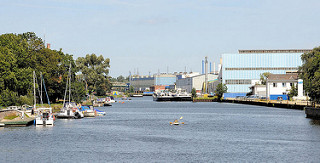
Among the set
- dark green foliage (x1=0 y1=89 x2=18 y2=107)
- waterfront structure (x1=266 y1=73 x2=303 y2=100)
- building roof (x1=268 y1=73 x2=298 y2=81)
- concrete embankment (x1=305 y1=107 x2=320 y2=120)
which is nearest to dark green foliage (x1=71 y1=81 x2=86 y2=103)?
dark green foliage (x1=0 y1=89 x2=18 y2=107)

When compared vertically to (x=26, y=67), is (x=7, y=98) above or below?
below

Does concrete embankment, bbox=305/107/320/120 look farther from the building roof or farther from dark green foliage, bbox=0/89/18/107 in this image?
Answer: the building roof

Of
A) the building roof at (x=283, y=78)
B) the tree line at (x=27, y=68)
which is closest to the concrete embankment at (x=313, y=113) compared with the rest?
the tree line at (x=27, y=68)

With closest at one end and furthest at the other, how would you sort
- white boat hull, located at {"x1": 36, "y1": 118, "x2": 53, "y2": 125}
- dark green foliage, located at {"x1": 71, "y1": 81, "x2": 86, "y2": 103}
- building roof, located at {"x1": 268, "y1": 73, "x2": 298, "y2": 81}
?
white boat hull, located at {"x1": 36, "y1": 118, "x2": 53, "y2": 125}
dark green foliage, located at {"x1": 71, "y1": 81, "x2": 86, "y2": 103}
building roof, located at {"x1": 268, "y1": 73, "x2": 298, "y2": 81}

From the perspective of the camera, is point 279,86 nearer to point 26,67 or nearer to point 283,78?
point 283,78

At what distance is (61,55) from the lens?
456 ft

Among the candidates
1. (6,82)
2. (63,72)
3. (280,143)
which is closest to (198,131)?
(280,143)

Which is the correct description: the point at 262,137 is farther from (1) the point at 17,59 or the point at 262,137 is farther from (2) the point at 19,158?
(1) the point at 17,59

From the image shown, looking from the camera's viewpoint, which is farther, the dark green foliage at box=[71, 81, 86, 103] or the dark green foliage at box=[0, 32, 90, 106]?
the dark green foliage at box=[71, 81, 86, 103]

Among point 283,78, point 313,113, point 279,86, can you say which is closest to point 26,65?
point 313,113

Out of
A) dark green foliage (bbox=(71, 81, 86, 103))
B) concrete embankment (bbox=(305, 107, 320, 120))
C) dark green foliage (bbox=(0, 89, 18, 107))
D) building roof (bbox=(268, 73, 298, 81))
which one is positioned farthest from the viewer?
building roof (bbox=(268, 73, 298, 81))

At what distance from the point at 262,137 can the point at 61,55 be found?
85629 millimetres

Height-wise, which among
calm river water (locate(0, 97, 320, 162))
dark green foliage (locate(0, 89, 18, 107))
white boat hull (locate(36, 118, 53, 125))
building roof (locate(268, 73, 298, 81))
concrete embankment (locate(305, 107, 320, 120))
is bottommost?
calm river water (locate(0, 97, 320, 162))

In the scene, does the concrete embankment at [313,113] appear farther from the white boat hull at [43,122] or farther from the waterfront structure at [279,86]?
the waterfront structure at [279,86]
